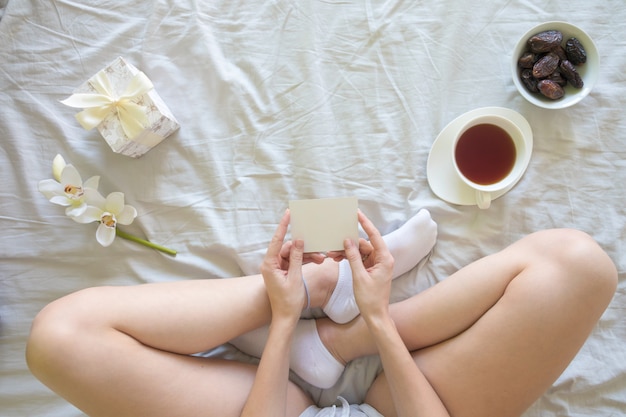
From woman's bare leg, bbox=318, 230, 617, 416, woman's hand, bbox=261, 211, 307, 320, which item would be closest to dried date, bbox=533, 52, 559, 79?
woman's bare leg, bbox=318, 230, 617, 416

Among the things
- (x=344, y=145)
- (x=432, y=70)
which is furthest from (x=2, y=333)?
(x=432, y=70)

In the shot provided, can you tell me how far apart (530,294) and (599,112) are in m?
0.42

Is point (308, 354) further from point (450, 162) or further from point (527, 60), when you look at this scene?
point (527, 60)

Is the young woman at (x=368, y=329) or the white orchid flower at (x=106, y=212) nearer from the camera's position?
the young woman at (x=368, y=329)

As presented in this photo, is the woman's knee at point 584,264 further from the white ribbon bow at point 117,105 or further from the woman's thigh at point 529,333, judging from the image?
the white ribbon bow at point 117,105

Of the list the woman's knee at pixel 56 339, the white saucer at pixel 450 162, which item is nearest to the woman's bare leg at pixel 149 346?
the woman's knee at pixel 56 339

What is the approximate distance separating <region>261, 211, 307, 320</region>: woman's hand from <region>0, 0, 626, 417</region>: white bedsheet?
0.45 ft

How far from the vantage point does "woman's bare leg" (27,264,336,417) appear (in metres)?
0.69

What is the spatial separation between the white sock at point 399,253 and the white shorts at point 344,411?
147mm

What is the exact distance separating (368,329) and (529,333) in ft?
0.85

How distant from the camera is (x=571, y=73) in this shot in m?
0.84

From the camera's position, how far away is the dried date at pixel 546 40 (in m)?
0.83

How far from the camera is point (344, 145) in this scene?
0.91 metres

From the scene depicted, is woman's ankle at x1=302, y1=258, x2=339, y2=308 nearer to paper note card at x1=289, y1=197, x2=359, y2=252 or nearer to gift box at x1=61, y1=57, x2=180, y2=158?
paper note card at x1=289, y1=197, x2=359, y2=252
